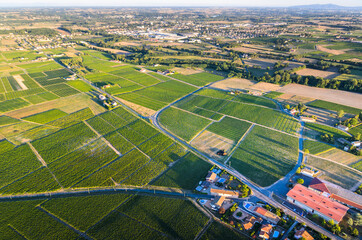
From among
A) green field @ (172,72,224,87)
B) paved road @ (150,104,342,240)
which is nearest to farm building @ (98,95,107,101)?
paved road @ (150,104,342,240)

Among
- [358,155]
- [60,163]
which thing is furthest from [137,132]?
[358,155]

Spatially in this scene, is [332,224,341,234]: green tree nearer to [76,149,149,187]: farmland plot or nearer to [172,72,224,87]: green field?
[76,149,149,187]: farmland plot

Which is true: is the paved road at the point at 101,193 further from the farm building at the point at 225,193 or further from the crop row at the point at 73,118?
the crop row at the point at 73,118

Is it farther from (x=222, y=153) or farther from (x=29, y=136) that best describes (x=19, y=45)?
(x=222, y=153)

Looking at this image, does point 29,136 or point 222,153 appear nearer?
point 222,153

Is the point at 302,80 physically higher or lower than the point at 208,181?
higher

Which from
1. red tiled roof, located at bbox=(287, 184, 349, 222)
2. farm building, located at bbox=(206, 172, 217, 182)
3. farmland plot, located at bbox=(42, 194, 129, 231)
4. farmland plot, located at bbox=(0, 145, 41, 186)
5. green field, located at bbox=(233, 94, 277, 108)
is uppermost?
green field, located at bbox=(233, 94, 277, 108)

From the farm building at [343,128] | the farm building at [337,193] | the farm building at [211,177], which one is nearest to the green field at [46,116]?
the farm building at [211,177]
